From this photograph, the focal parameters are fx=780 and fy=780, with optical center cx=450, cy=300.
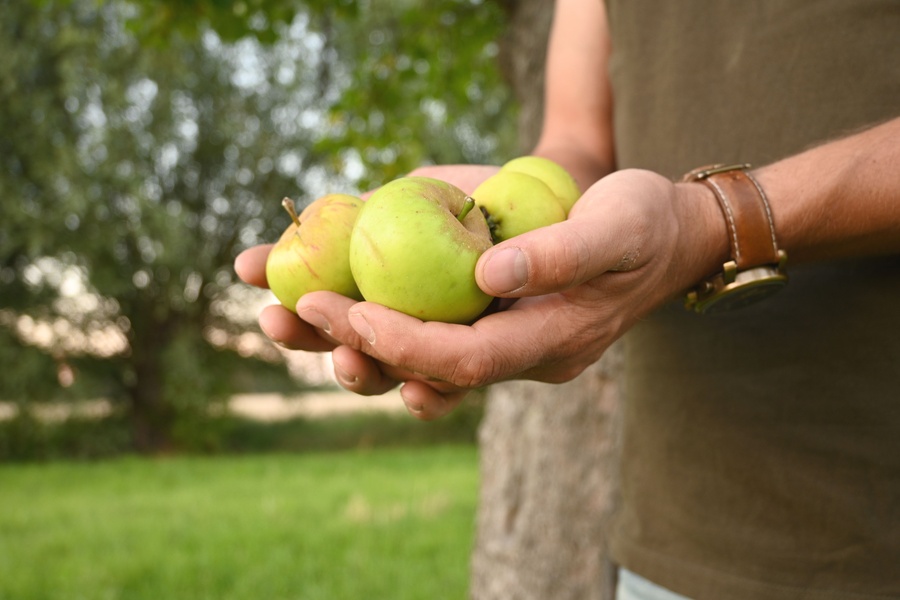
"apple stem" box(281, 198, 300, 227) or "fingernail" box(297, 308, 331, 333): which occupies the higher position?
"apple stem" box(281, 198, 300, 227)

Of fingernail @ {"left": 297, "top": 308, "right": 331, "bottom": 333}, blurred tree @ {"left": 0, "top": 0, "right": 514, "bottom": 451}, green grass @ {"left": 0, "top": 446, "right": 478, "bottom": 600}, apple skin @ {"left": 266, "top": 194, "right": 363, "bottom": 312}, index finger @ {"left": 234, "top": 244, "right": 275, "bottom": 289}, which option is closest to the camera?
fingernail @ {"left": 297, "top": 308, "right": 331, "bottom": 333}

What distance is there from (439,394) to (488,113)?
1253 cm

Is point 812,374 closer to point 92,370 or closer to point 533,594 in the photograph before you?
point 533,594

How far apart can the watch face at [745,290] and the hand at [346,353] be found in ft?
1.60

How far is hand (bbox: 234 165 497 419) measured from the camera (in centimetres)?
140

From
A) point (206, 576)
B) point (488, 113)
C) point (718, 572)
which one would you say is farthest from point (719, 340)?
point (488, 113)

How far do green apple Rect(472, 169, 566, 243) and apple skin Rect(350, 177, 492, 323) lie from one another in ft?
0.37

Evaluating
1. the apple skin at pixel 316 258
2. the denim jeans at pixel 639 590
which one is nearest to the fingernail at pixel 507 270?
the apple skin at pixel 316 258

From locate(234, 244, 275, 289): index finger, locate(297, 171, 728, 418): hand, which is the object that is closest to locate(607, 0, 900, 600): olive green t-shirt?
locate(297, 171, 728, 418): hand

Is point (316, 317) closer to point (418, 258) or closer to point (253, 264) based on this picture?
point (418, 258)

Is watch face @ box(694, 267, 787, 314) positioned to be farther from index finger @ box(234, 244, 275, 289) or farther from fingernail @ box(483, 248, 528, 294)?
index finger @ box(234, 244, 275, 289)

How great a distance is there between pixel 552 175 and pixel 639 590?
90cm

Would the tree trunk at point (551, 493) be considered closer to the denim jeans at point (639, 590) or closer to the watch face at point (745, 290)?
the denim jeans at point (639, 590)

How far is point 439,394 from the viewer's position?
4.84 ft
